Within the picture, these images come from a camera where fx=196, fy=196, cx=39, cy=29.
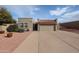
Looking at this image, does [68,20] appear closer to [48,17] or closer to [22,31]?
[48,17]

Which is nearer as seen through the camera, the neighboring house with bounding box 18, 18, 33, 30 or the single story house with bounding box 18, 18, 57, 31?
the neighboring house with bounding box 18, 18, 33, 30

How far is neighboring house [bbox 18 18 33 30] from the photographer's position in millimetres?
16047

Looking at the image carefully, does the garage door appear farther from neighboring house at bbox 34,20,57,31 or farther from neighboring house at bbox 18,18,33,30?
neighboring house at bbox 18,18,33,30

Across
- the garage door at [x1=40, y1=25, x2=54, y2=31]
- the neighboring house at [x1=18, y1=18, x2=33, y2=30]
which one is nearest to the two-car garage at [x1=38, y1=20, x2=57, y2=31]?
the garage door at [x1=40, y1=25, x2=54, y2=31]

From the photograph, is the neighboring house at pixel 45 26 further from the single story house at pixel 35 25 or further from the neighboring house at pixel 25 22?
the neighboring house at pixel 25 22

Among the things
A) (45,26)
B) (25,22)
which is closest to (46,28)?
(45,26)

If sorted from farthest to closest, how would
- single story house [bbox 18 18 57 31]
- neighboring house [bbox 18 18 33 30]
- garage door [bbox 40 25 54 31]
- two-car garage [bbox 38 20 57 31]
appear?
garage door [bbox 40 25 54 31]
two-car garage [bbox 38 20 57 31]
single story house [bbox 18 18 57 31]
neighboring house [bbox 18 18 33 30]

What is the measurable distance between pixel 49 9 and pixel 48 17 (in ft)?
2.34

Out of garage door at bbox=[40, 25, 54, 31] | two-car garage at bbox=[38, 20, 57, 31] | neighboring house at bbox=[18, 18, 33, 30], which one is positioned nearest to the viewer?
neighboring house at bbox=[18, 18, 33, 30]

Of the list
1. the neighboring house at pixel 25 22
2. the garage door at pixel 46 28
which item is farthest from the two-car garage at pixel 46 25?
the neighboring house at pixel 25 22

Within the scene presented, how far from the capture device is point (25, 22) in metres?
17.1

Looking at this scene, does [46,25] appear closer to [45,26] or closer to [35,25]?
[45,26]

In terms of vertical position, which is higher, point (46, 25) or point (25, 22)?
point (25, 22)
